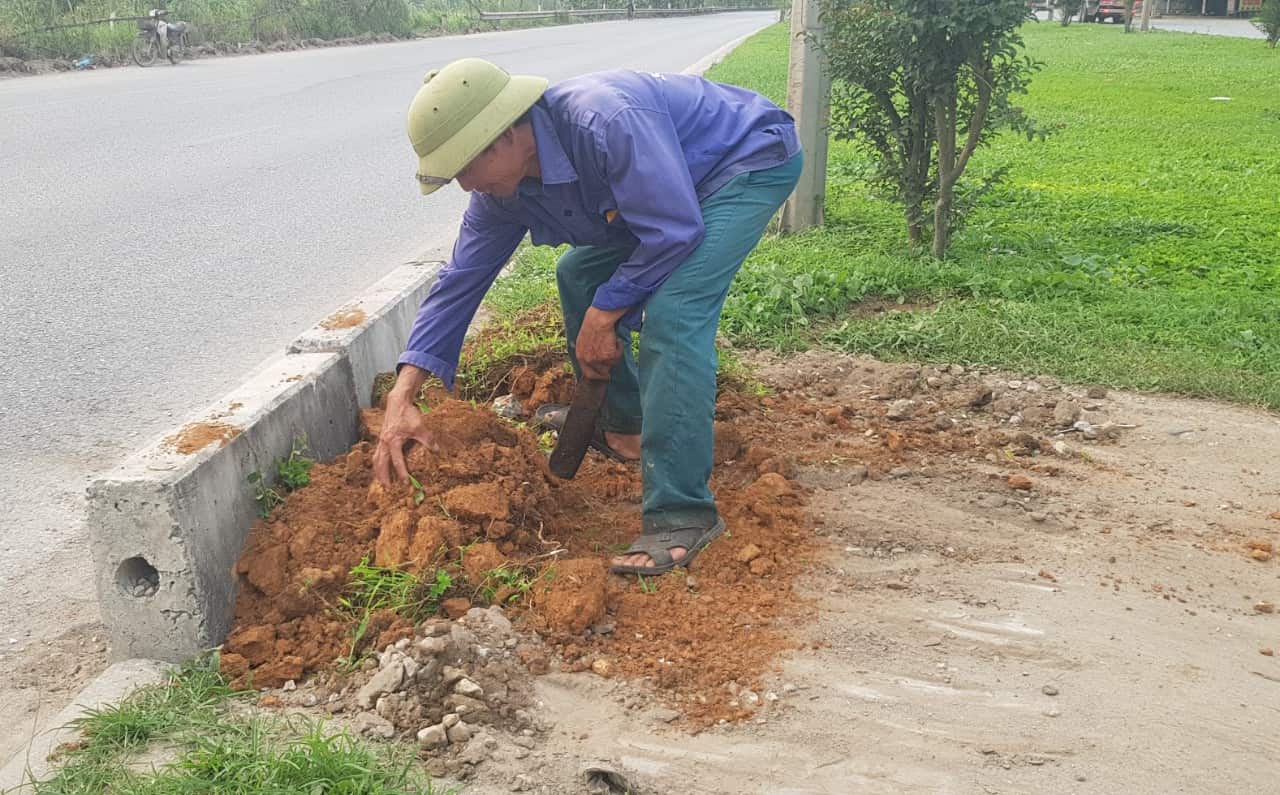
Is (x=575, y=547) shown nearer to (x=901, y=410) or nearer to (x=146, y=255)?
(x=901, y=410)

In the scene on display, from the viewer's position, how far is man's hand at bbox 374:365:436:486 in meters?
3.38

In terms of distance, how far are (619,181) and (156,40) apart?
762 inches

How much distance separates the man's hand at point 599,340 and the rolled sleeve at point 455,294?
48cm

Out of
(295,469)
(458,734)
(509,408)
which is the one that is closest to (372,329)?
(509,408)

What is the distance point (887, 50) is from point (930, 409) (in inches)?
108

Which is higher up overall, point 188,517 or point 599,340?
point 599,340

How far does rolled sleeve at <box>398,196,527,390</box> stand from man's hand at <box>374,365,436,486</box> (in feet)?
0.27

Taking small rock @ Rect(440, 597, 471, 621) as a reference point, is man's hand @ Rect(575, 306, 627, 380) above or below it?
above

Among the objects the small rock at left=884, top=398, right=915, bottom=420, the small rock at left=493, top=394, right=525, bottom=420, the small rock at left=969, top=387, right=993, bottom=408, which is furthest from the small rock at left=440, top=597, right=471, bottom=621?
the small rock at left=969, top=387, right=993, bottom=408

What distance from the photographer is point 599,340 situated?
322 centimetres

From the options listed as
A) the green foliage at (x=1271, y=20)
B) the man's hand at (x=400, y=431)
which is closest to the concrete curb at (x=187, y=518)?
the man's hand at (x=400, y=431)

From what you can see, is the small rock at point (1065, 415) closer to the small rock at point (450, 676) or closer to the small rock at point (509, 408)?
the small rock at point (509, 408)

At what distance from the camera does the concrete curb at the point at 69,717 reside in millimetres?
2361

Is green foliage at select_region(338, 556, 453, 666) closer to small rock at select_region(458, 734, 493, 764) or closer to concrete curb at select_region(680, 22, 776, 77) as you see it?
small rock at select_region(458, 734, 493, 764)
